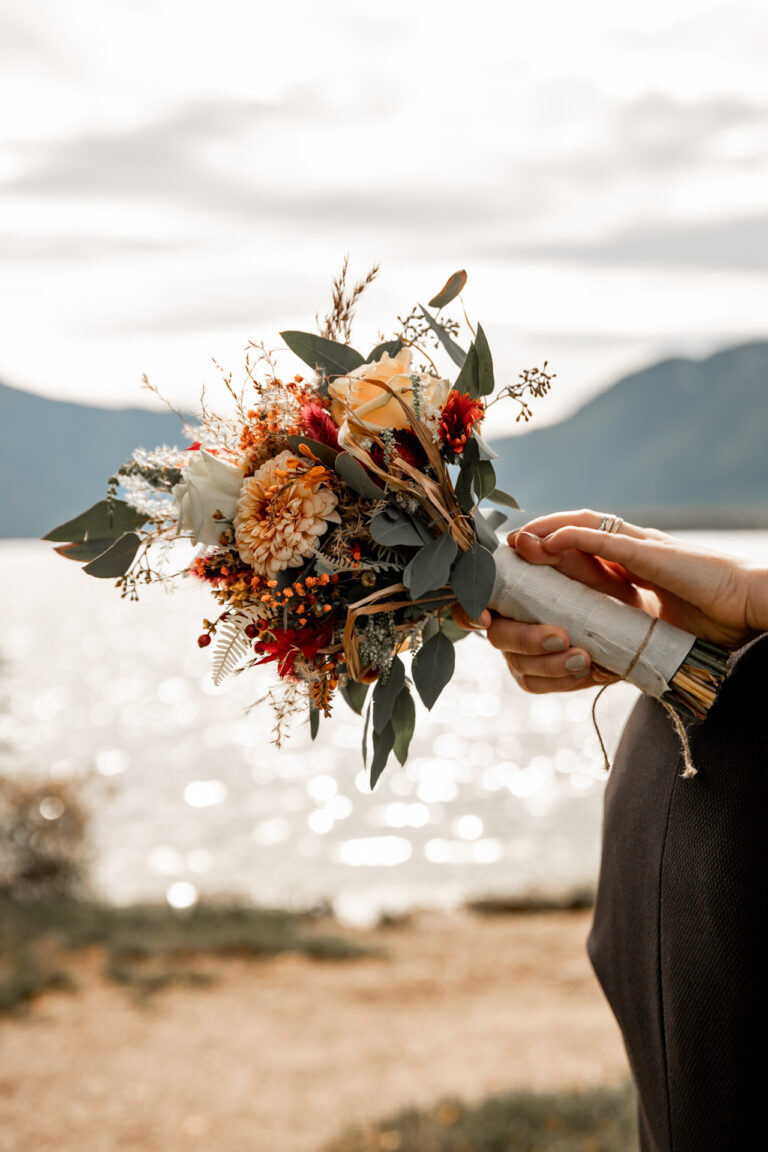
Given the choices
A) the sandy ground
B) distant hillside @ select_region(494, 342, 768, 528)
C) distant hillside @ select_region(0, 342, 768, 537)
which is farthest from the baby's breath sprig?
distant hillside @ select_region(494, 342, 768, 528)

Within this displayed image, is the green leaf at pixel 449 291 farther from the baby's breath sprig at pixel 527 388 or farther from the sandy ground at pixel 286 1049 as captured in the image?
the sandy ground at pixel 286 1049

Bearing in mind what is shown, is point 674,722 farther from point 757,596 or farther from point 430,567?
point 430,567

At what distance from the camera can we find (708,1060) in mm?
1685

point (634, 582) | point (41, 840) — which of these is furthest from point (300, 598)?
point (41, 840)

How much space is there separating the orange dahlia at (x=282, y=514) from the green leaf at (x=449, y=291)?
1.22 feet

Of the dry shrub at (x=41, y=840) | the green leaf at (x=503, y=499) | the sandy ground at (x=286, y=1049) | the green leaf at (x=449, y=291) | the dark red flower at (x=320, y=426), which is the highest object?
the green leaf at (x=449, y=291)

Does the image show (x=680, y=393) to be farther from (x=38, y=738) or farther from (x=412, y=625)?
(x=412, y=625)

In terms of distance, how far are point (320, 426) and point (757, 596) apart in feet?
2.60

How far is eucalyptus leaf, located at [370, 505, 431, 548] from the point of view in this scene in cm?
162

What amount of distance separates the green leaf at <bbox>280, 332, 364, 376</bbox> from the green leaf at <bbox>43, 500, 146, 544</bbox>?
0.40 metres

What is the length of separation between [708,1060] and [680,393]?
210 meters

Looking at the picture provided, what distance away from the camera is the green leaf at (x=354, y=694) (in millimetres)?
1919

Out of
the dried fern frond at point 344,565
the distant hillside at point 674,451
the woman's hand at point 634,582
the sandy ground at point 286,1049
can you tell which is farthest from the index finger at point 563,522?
the distant hillside at point 674,451

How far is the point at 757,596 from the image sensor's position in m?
1.69
